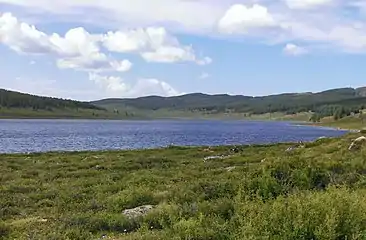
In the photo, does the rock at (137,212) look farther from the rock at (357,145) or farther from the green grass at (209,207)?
the rock at (357,145)

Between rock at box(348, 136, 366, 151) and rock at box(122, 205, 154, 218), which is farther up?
rock at box(348, 136, 366, 151)

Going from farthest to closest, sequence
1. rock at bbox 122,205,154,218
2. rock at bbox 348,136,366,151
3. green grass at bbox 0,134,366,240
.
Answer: rock at bbox 348,136,366,151 → rock at bbox 122,205,154,218 → green grass at bbox 0,134,366,240

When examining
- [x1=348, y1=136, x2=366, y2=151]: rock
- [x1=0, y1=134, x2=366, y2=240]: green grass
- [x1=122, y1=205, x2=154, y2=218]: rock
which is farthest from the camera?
[x1=348, y1=136, x2=366, y2=151]: rock

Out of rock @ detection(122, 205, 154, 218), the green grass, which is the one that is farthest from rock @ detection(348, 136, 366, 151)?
rock @ detection(122, 205, 154, 218)

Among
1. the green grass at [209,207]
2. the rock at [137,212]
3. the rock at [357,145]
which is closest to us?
the green grass at [209,207]

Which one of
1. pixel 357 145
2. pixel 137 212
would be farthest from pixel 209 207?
pixel 357 145

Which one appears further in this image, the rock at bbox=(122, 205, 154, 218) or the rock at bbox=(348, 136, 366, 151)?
the rock at bbox=(348, 136, 366, 151)

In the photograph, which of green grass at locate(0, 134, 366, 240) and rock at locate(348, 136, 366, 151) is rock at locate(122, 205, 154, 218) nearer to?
green grass at locate(0, 134, 366, 240)

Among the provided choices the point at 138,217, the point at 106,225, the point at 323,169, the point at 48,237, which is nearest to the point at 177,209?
the point at 138,217

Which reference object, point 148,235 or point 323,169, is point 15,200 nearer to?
point 148,235

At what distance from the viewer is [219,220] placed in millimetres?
12516

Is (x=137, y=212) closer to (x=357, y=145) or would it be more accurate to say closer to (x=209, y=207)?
(x=209, y=207)

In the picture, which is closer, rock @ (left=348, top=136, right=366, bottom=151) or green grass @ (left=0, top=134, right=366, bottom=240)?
green grass @ (left=0, top=134, right=366, bottom=240)

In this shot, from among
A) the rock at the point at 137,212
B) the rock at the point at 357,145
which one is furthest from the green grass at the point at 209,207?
the rock at the point at 357,145
